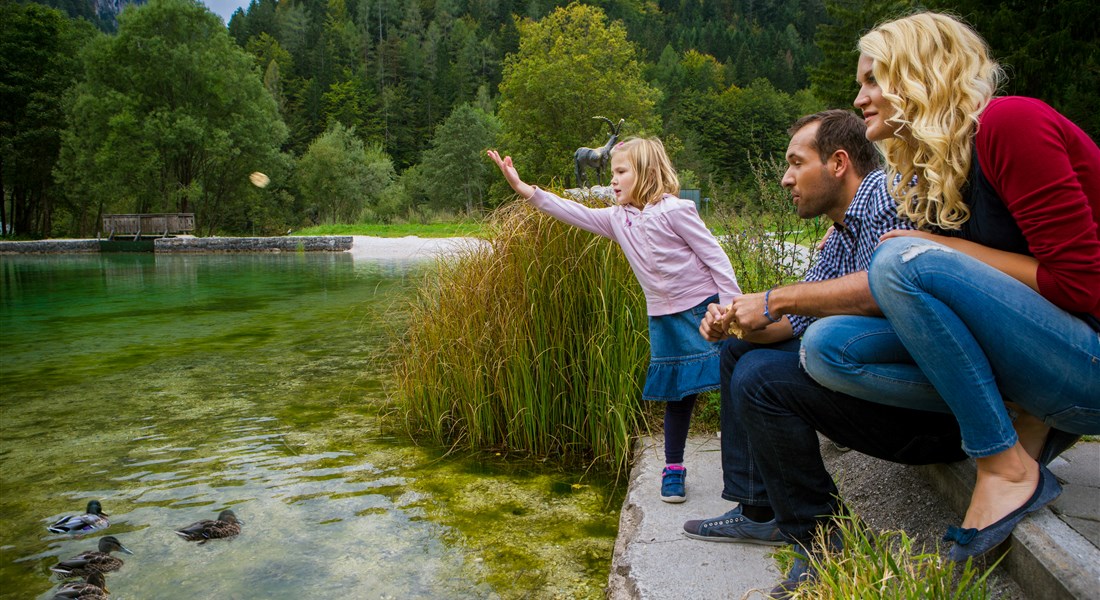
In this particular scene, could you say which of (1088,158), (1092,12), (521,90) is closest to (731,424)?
(1088,158)

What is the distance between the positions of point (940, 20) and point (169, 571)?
9.66 feet

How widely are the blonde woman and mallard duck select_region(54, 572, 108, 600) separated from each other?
7.90ft

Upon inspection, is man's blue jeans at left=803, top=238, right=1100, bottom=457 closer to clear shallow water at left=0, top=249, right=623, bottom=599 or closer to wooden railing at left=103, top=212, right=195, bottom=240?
clear shallow water at left=0, top=249, right=623, bottom=599

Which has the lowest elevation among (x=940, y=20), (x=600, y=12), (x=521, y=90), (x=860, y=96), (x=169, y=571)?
(x=169, y=571)

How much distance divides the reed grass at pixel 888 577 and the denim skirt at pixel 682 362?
44.6 inches

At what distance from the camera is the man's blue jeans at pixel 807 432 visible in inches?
73.3

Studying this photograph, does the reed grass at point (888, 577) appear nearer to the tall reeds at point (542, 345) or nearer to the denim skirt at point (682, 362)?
the denim skirt at point (682, 362)

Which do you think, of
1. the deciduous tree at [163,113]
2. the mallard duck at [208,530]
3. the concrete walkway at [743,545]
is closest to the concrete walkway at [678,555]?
the concrete walkway at [743,545]

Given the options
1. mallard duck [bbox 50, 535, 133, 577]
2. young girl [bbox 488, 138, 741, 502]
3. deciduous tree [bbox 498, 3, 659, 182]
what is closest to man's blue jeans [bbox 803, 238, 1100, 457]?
young girl [bbox 488, 138, 741, 502]

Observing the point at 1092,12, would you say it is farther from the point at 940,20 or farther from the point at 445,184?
the point at 445,184

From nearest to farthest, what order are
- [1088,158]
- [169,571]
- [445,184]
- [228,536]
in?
[1088,158] → [169,571] → [228,536] → [445,184]

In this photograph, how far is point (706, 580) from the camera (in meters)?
2.14

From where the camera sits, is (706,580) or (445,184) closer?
(706,580)

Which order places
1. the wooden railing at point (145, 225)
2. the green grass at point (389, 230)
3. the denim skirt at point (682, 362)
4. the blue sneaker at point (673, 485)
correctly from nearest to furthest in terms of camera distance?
the blue sneaker at point (673, 485)
the denim skirt at point (682, 362)
the green grass at point (389, 230)
the wooden railing at point (145, 225)
